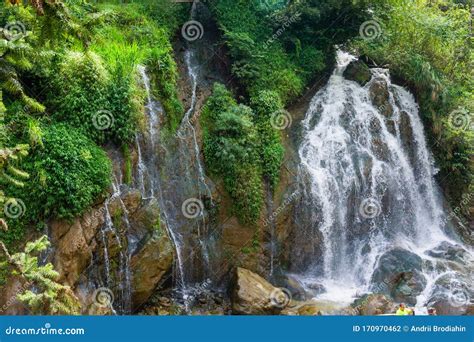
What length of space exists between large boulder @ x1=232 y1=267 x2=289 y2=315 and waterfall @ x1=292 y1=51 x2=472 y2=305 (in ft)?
4.94

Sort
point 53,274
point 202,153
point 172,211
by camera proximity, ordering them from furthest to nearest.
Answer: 1. point 202,153
2. point 172,211
3. point 53,274

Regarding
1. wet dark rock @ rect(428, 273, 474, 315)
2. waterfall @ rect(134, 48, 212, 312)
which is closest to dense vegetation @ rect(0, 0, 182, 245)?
waterfall @ rect(134, 48, 212, 312)

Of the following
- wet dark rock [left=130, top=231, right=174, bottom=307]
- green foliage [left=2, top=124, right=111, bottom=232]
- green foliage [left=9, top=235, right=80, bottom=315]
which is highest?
green foliage [left=2, top=124, right=111, bottom=232]

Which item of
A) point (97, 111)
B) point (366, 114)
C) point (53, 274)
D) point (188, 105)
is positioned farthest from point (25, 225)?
point (366, 114)

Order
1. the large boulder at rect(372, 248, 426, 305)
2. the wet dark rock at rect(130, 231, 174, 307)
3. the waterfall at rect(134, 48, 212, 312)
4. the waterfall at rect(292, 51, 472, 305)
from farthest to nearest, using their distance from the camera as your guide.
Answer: the waterfall at rect(292, 51, 472, 305) → the large boulder at rect(372, 248, 426, 305) → the waterfall at rect(134, 48, 212, 312) → the wet dark rock at rect(130, 231, 174, 307)

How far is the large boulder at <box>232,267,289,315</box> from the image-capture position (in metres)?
11.0

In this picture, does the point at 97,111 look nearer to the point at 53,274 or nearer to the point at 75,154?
the point at 75,154

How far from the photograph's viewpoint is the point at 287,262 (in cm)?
1299

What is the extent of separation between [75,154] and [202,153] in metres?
3.73

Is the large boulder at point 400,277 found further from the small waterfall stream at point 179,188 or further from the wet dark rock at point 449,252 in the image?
the small waterfall stream at point 179,188

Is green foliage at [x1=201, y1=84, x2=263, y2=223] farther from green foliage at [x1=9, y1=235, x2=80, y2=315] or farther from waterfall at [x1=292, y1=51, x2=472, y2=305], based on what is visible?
green foliage at [x1=9, y1=235, x2=80, y2=315]

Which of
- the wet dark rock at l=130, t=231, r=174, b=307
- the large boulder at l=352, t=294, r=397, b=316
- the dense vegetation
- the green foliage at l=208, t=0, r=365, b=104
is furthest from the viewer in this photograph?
the green foliage at l=208, t=0, r=365, b=104

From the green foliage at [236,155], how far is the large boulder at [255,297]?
1640mm

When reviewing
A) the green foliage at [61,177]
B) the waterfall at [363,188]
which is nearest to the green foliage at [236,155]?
the waterfall at [363,188]
